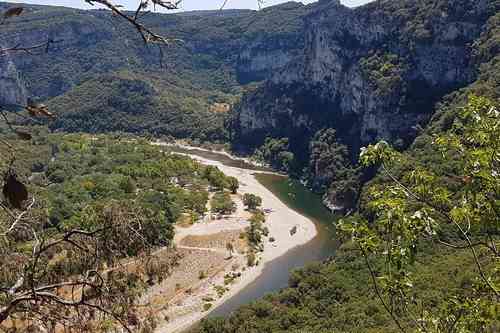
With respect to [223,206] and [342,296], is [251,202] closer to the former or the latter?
[223,206]

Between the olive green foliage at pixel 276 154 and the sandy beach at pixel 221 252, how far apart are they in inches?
872

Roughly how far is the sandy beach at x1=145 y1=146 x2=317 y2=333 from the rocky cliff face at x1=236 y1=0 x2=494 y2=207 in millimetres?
12616

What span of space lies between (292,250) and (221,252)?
23.9 feet

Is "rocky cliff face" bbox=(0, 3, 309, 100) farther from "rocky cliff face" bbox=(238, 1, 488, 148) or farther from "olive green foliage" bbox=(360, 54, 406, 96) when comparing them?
"olive green foliage" bbox=(360, 54, 406, 96)

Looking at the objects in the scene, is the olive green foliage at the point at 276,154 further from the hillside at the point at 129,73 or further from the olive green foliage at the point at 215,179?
the olive green foliage at the point at 215,179

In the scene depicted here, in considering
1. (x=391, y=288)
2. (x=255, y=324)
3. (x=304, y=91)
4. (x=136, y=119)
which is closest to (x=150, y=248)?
(x=391, y=288)

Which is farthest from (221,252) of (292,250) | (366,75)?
(366,75)

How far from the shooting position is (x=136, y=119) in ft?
445

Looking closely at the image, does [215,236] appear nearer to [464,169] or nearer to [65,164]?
[65,164]

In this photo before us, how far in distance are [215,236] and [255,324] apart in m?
25.8

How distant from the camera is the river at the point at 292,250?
4450cm

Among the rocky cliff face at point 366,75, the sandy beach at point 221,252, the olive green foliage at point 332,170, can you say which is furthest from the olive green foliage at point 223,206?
the rocky cliff face at point 366,75

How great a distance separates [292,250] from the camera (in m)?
55.2

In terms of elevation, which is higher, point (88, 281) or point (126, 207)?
point (126, 207)
